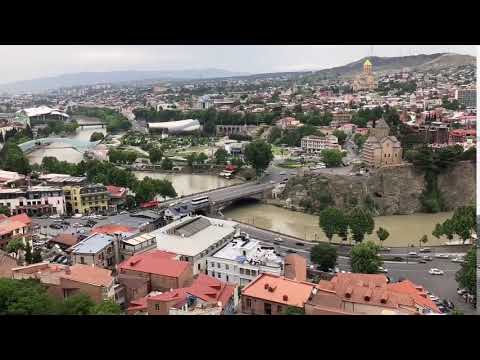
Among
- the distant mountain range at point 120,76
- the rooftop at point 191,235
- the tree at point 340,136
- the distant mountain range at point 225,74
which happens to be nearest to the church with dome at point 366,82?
the distant mountain range at point 225,74

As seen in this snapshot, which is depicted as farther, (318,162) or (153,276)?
(318,162)

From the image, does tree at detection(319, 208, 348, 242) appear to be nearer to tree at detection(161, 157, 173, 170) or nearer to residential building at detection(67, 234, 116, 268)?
residential building at detection(67, 234, 116, 268)

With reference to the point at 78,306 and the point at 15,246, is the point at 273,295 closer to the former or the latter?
the point at 78,306

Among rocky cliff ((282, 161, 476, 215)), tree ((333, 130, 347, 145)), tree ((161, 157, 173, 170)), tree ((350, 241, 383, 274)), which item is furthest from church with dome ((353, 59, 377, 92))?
tree ((350, 241, 383, 274))

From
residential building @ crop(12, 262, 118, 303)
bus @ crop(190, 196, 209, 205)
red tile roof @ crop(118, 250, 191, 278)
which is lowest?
bus @ crop(190, 196, 209, 205)

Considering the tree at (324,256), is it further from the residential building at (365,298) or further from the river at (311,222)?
the river at (311,222)

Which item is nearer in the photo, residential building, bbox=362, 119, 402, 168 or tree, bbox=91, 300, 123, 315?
tree, bbox=91, 300, 123, 315

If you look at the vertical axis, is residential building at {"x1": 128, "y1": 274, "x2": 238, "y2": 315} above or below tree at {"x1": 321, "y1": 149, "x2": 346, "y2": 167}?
above
